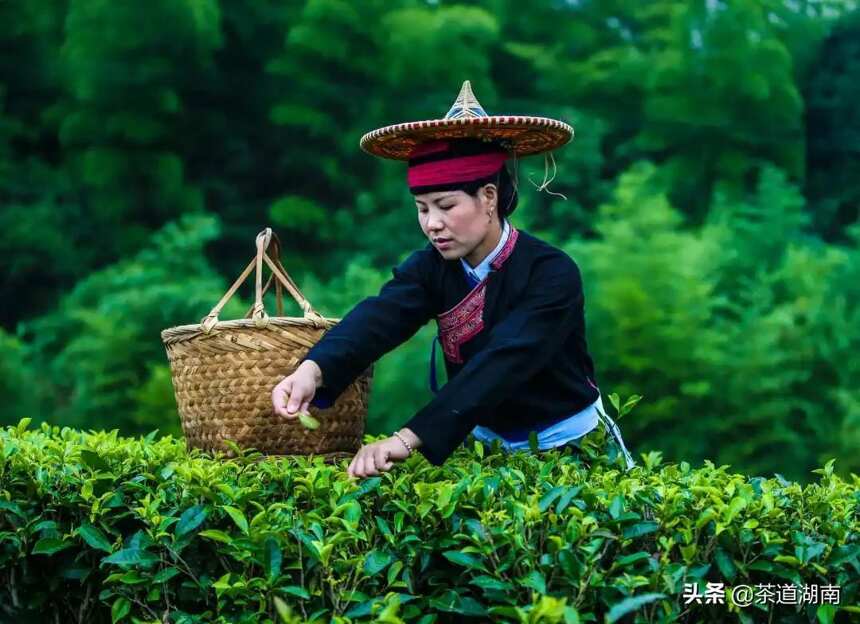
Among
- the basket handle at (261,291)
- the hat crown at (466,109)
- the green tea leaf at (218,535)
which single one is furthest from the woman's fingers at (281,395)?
the hat crown at (466,109)

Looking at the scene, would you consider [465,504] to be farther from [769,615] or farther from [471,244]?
[471,244]

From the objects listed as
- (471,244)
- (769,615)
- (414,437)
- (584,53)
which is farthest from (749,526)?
(584,53)

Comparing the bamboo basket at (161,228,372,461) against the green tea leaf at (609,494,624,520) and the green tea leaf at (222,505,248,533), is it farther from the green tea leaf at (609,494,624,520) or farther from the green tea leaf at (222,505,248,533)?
the green tea leaf at (609,494,624,520)

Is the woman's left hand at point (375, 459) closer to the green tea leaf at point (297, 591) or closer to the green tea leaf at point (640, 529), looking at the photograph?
the green tea leaf at point (297, 591)

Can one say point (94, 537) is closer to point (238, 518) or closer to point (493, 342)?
point (238, 518)

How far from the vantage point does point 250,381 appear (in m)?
2.82

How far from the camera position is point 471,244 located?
2.80 metres

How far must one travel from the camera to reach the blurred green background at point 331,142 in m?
6.84

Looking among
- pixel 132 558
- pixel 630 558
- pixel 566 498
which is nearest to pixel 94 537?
pixel 132 558

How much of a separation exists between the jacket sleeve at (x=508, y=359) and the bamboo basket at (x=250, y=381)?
0.47m

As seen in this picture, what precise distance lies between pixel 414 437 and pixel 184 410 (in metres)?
0.79

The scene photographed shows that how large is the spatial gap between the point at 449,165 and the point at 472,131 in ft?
0.32

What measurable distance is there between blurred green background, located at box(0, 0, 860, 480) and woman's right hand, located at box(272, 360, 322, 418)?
377 cm

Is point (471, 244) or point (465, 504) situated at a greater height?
point (471, 244)
